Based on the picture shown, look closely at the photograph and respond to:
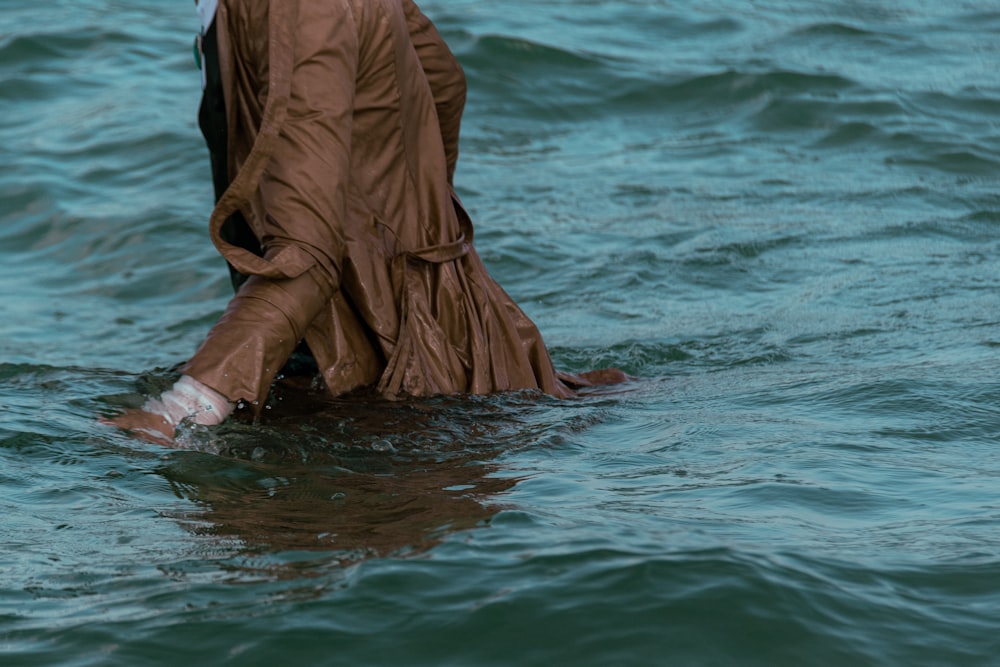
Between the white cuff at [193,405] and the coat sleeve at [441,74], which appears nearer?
the white cuff at [193,405]

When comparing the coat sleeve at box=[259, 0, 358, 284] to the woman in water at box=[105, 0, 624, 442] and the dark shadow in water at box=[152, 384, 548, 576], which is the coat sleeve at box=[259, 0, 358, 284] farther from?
the dark shadow in water at box=[152, 384, 548, 576]

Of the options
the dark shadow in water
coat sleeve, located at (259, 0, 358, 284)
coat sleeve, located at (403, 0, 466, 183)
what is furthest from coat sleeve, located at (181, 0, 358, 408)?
coat sleeve, located at (403, 0, 466, 183)

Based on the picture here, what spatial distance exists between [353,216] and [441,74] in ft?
2.04

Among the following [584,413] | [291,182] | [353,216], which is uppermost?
[291,182]

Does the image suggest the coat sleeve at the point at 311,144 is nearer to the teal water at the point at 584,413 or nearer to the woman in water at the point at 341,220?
the woman in water at the point at 341,220

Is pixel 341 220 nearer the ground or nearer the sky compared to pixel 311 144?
nearer the ground

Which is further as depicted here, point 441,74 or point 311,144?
point 441,74

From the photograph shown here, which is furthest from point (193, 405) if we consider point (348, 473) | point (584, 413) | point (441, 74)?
point (441, 74)

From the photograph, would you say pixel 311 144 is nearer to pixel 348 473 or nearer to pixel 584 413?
pixel 348 473

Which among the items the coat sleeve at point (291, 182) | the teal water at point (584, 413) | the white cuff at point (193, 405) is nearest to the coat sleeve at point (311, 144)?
the coat sleeve at point (291, 182)

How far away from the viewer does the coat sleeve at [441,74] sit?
14.1ft

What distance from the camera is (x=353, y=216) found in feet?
13.5

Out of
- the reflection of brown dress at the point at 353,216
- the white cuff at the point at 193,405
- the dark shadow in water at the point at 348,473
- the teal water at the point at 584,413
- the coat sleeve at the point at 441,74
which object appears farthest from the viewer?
the coat sleeve at the point at 441,74

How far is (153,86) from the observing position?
11320 millimetres
